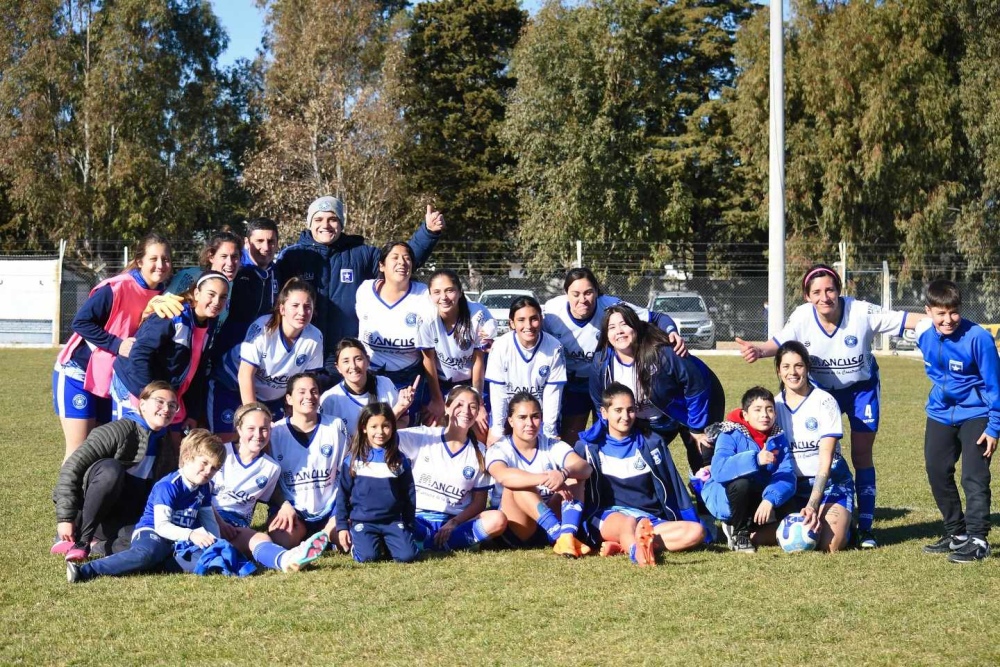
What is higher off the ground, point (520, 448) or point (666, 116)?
point (666, 116)

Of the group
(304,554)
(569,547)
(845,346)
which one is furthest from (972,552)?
(304,554)

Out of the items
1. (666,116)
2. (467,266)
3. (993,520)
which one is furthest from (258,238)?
(666,116)

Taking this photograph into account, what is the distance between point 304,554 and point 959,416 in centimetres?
344

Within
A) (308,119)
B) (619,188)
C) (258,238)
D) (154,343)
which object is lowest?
(154,343)

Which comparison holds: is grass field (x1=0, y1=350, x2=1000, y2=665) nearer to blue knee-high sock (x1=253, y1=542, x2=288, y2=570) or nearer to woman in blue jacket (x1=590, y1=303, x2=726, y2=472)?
blue knee-high sock (x1=253, y1=542, x2=288, y2=570)

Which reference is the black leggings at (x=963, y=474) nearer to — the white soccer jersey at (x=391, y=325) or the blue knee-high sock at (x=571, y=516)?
the blue knee-high sock at (x=571, y=516)

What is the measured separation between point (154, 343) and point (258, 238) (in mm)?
1024

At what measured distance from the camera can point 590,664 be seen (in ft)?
11.9

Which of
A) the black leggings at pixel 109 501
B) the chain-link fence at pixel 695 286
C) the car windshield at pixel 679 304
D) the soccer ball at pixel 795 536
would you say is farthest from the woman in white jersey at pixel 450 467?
the car windshield at pixel 679 304

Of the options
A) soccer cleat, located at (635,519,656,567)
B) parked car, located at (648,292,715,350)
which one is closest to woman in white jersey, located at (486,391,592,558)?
soccer cleat, located at (635,519,656,567)

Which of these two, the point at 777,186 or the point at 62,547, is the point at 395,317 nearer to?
the point at 62,547

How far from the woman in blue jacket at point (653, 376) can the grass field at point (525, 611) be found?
0.89 m

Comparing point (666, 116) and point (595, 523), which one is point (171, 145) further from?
point (595, 523)

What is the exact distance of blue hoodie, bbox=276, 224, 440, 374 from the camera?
641 cm
